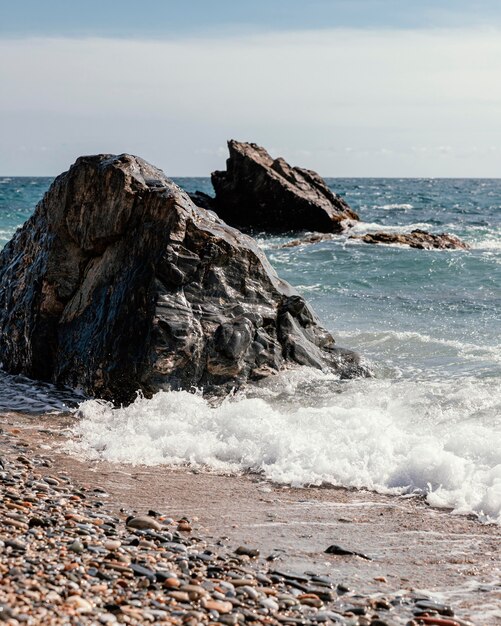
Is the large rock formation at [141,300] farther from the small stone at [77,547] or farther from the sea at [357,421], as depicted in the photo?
the small stone at [77,547]

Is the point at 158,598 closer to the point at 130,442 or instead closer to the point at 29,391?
the point at 130,442

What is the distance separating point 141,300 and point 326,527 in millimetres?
4352

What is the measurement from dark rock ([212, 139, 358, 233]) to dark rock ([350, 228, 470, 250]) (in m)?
4.94

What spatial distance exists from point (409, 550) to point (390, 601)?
3.16ft

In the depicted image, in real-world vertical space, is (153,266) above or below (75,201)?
below

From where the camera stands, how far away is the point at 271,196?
35531mm

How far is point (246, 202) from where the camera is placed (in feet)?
120

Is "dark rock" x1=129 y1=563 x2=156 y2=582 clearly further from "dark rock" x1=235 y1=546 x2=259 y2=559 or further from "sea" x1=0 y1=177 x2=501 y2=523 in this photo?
"sea" x1=0 y1=177 x2=501 y2=523

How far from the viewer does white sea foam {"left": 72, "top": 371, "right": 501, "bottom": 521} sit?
7000 millimetres

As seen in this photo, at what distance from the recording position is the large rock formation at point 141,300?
371 inches

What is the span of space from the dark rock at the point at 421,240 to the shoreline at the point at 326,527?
2235cm

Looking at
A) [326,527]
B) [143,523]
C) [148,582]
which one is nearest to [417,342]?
[326,527]

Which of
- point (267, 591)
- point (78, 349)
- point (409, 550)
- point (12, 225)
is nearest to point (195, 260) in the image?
point (78, 349)

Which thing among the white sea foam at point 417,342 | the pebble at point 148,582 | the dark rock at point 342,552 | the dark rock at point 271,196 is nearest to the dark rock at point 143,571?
the pebble at point 148,582
